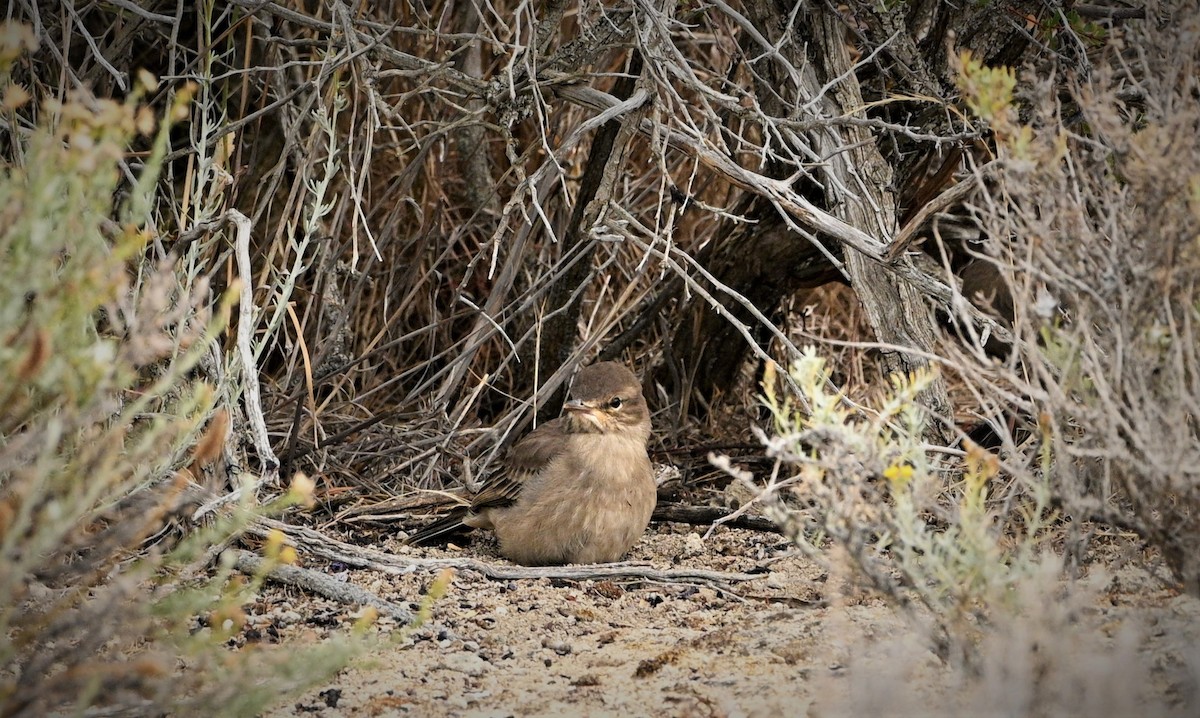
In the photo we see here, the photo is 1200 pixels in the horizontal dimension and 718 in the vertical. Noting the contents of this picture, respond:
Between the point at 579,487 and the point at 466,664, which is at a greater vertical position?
the point at 579,487

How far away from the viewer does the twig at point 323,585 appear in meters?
4.28

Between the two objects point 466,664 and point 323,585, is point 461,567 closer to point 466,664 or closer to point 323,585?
point 323,585

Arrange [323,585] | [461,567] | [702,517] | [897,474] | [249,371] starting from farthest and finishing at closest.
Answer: [702,517]
[461,567]
[323,585]
[249,371]
[897,474]

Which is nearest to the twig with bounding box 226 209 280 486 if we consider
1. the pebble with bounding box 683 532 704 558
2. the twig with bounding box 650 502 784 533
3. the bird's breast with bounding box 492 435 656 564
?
the bird's breast with bounding box 492 435 656 564

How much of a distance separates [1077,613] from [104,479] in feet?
6.52

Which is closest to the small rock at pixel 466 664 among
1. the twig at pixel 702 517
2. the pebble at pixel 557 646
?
the pebble at pixel 557 646

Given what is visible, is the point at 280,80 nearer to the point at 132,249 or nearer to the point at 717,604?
the point at 717,604

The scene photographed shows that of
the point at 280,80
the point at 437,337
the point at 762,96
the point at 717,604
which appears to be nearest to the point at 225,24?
the point at 280,80

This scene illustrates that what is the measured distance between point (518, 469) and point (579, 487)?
310 mm

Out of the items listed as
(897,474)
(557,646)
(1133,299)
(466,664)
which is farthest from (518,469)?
(1133,299)

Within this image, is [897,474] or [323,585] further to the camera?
[323,585]

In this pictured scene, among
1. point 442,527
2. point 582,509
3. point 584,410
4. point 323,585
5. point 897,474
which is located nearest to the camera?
point 897,474

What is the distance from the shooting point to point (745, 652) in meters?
3.76

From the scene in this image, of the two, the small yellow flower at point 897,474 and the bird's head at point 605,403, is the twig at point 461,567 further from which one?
the small yellow flower at point 897,474
